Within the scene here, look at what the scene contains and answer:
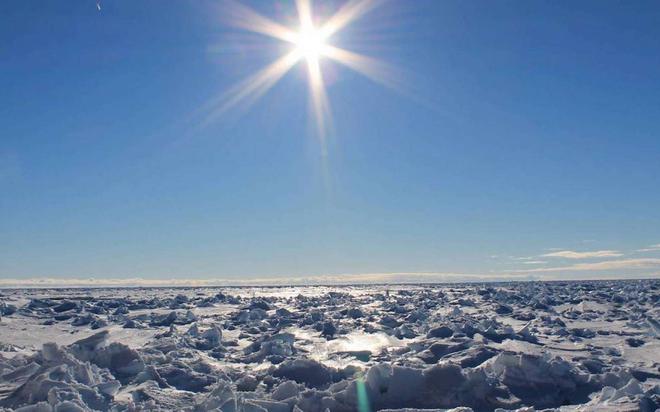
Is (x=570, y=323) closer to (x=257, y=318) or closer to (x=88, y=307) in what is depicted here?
(x=257, y=318)

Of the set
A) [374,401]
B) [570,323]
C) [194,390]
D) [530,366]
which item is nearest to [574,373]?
[530,366]

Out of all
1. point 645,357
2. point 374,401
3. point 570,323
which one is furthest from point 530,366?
point 570,323

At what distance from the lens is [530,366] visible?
17.9 feet

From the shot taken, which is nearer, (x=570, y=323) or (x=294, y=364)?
(x=294, y=364)

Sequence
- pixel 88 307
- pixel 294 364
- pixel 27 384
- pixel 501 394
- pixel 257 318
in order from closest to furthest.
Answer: pixel 27 384 → pixel 501 394 → pixel 294 364 → pixel 257 318 → pixel 88 307

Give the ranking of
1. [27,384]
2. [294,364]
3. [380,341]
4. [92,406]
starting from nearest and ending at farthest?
[92,406], [27,384], [294,364], [380,341]

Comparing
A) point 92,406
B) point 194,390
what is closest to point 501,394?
point 194,390

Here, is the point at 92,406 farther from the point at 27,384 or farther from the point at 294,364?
the point at 294,364

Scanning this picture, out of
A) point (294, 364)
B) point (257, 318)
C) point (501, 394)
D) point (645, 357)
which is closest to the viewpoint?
point (501, 394)

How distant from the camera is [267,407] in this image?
14.5 ft

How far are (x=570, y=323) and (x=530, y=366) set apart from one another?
774cm

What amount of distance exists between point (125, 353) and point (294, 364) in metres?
2.00

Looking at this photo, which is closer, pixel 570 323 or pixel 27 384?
pixel 27 384

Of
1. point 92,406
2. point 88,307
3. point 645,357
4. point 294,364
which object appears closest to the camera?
point 92,406
